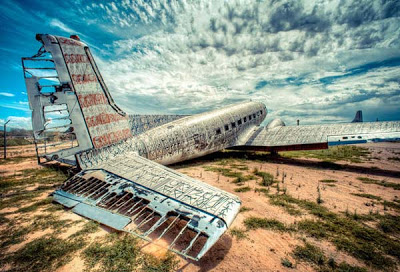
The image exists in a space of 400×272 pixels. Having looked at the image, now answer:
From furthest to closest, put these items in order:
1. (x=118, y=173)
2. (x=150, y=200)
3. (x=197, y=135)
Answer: (x=197, y=135) < (x=118, y=173) < (x=150, y=200)

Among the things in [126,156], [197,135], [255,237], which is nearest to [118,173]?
[126,156]

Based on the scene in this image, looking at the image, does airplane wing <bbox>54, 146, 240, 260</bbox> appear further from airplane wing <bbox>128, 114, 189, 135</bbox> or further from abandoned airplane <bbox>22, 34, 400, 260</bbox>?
airplane wing <bbox>128, 114, 189, 135</bbox>

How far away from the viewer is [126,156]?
718 cm

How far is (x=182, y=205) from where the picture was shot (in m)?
4.01

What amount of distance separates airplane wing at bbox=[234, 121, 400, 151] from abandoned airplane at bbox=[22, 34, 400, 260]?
63 millimetres

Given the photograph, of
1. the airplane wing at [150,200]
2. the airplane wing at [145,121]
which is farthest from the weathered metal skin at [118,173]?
the airplane wing at [145,121]

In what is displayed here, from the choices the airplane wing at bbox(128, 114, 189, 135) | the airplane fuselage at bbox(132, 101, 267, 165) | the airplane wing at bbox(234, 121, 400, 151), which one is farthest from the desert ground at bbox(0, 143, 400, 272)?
the airplane wing at bbox(128, 114, 189, 135)

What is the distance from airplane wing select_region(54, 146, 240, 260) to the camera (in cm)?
350

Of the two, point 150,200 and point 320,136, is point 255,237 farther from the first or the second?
point 320,136

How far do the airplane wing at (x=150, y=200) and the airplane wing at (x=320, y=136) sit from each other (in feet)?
36.5

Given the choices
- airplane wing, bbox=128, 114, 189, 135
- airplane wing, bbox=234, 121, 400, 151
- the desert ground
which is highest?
airplane wing, bbox=128, 114, 189, 135

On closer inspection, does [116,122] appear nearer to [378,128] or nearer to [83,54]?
[83,54]

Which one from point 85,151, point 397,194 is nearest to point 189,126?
point 85,151

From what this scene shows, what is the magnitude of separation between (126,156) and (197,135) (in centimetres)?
587
